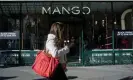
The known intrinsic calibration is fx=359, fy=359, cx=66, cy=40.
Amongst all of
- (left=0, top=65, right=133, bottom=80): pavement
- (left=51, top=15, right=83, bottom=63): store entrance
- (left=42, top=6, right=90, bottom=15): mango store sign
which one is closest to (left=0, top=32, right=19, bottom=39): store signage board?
(left=0, top=65, right=133, bottom=80): pavement

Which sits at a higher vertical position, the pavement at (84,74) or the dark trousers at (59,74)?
the dark trousers at (59,74)

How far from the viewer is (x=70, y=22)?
1697 cm

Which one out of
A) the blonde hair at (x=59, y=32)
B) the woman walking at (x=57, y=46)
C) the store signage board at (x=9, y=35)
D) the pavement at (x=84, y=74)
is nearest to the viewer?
the woman walking at (x=57, y=46)

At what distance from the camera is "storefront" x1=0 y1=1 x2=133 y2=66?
16828 millimetres

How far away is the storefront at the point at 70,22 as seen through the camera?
16.8 m

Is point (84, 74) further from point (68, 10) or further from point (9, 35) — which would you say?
point (9, 35)

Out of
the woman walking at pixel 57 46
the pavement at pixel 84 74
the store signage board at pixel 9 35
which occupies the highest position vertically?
the store signage board at pixel 9 35

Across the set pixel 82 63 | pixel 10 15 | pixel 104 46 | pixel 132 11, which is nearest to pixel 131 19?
pixel 132 11

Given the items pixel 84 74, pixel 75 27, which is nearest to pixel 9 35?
pixel 75 27

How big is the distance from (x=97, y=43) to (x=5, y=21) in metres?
4.48

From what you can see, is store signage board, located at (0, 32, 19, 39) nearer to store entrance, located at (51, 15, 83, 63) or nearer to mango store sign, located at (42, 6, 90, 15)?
mango store sign, located at (42, 6, 90, 15)

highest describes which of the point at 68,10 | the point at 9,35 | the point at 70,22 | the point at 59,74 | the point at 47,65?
the point at 68,10

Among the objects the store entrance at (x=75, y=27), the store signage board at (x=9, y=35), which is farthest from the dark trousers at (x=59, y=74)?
the store signage board at (x=9, y=35)

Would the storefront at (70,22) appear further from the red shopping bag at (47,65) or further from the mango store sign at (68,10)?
the red shopping bag at (47,65)
